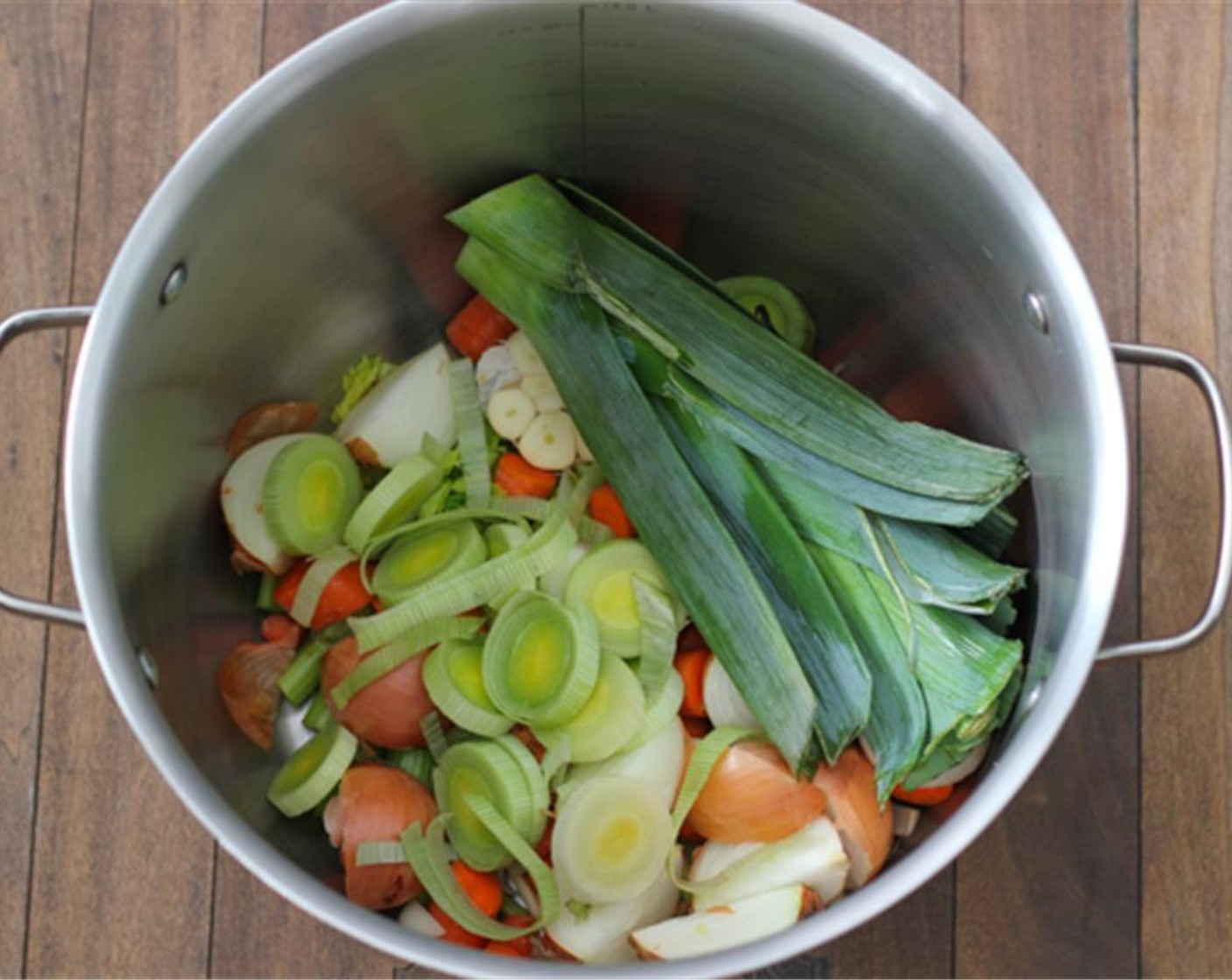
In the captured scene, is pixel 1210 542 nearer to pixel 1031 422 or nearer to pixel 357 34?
pixel 1031 422

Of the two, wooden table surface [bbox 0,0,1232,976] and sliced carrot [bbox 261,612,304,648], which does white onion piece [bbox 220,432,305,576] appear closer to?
sliced carrot [bbox 261,612,304,648]

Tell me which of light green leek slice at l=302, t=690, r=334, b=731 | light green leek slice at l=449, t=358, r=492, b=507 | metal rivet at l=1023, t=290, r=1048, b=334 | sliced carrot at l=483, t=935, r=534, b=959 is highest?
metal rivet at l=1023, t=290, r=1048, b=334

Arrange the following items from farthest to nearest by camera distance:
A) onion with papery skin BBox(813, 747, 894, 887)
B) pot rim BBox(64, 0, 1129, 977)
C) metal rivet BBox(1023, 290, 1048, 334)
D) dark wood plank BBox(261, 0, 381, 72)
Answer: dark wood plank BBox(261, 0, 381, 72), onion with papery skin BBox(813, 747, 894, 887), metal rivet BBox(1023, 290, 1048, 334), pot rim BBox(64, 0, 1129, 977)

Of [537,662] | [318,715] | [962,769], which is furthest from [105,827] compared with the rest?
[962,769]

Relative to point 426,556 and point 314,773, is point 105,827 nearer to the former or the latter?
point 314,773

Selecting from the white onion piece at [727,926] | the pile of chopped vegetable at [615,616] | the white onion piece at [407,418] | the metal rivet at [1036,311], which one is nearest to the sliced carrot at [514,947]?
the pile of chopped vegetable at [615,616]

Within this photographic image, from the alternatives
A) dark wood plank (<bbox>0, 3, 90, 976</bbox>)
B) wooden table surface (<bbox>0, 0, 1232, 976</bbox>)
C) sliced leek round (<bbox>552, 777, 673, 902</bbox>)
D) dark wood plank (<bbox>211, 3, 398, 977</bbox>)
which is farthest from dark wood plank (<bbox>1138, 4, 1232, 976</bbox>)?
dark wood plank (<bbox>0, 3, 90, 976</bbox>)
